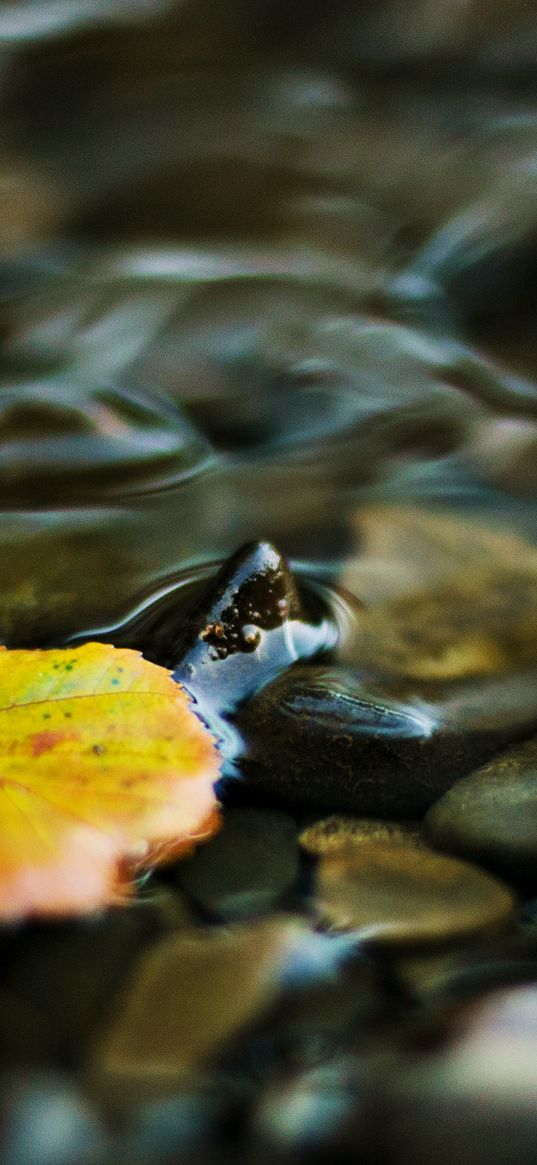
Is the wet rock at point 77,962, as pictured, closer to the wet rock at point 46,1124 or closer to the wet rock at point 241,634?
the wet rock at point 46,1124

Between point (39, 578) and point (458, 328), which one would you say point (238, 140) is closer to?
point (458, 328)

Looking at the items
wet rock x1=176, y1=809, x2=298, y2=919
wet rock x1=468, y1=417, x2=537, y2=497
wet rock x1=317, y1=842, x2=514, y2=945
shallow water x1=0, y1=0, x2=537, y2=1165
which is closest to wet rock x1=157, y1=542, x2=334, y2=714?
shallow water x1=0, y1=0, x2=537, y2=1165

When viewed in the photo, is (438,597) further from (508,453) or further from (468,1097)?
(468,1097)

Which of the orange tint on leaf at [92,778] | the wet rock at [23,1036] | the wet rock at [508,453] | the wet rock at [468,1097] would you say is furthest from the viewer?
the wet rock at [508,453]

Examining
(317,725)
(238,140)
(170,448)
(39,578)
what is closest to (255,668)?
(317,725)

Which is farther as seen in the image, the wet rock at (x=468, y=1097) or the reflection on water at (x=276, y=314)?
the reflection on water at (x=276, y=314)

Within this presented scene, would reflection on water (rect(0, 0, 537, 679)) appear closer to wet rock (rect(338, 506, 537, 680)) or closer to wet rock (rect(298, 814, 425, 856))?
wet rock (rect(338, 506, 537, 680))

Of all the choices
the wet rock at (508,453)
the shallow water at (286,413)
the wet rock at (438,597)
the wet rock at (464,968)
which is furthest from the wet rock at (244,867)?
the wet rock at (508,453)
